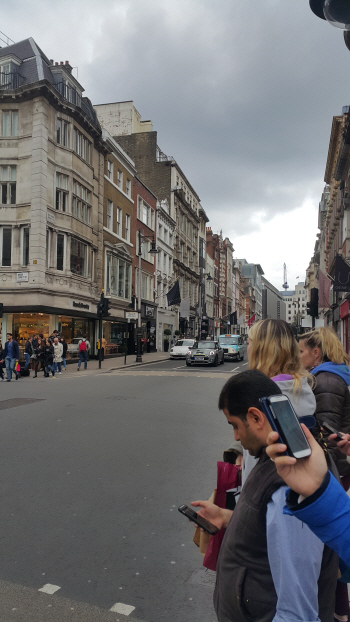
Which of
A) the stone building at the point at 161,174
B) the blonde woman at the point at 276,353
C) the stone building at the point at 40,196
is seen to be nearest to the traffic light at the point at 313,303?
the blonde woman at the point at 276,353

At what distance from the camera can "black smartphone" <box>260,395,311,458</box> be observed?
1.06 m

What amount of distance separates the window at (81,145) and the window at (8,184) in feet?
14.1

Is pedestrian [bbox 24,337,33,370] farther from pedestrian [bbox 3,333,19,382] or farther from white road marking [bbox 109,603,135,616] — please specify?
white road marking [bbox 109,603,135,616]

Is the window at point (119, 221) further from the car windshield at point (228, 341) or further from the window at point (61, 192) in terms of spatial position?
the car windshield at point (228, 341)

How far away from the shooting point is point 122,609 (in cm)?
292

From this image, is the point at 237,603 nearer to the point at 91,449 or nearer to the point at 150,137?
the point at 91,449

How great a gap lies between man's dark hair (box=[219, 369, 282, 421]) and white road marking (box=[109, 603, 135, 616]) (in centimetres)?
204

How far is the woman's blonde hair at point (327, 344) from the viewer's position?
3387mm

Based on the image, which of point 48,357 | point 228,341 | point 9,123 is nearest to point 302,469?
point 48,357

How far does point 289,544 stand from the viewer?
1.42m

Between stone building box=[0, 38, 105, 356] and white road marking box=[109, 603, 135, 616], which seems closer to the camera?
white road marking box=[109, 603, 135, 616]

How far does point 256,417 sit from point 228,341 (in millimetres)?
33793

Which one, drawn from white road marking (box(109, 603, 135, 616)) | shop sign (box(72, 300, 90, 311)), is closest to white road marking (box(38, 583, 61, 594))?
white road marking (box(109, 603, 135, 616))

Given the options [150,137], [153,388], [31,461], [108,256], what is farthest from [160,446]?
[150,137]
